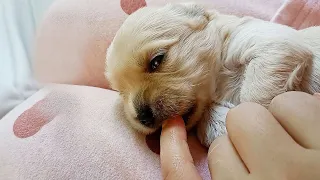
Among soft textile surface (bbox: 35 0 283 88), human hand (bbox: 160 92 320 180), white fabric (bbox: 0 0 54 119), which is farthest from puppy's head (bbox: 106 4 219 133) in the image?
→ white fabric (bbox: 0 0 54 119)

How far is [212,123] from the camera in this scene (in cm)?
133

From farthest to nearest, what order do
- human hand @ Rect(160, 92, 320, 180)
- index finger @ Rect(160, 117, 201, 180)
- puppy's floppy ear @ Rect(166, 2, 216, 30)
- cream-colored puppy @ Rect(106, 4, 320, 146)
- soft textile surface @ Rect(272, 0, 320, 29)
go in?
soft textile surface @ Rect(272, 0, 320, 29) < puppy's floppy ear @ Rect(166, 2, 216, 30) < cream-colored puppy @ Rect(106, 4, 320, 146) < index finger @ Rect(160, 117, 201, 180) < human hand @ Rect(160, 92, 320, 180)

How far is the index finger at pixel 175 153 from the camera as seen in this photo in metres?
1.08

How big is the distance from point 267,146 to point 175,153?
26 centimetres

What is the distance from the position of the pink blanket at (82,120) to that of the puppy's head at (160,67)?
0.08 meters

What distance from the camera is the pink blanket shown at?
1.25m

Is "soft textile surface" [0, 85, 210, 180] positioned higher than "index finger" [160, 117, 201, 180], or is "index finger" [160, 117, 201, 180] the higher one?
"index finger" [160, 117, 201, 180]

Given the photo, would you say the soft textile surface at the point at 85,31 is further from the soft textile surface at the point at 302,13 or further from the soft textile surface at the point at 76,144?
the soft textile surface at the point at 76,144

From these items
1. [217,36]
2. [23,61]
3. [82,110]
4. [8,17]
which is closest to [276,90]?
[217,36]

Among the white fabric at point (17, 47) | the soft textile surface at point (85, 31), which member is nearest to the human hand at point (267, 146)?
the soft textile surface at point (85, 31)

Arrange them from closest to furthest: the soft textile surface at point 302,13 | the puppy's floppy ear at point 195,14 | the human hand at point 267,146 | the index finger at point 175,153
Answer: the human hand at point 267,146, the index finger at point 175,153, the puppy's floppy ear at point 195,14, the soft textile surface at point 302,13

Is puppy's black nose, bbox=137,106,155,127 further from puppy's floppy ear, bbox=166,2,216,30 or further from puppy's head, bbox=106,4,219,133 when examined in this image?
puppy's floppy ear, bbox=166,2,216,30

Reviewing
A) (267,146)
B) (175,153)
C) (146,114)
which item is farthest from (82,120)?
(267,146)

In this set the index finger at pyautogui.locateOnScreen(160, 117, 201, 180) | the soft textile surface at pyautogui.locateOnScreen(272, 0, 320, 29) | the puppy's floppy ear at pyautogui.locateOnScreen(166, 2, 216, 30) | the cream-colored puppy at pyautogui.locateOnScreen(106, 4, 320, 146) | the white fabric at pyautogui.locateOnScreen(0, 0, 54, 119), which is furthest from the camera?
the white fabric at pyautogui.locateOnScreen(0, 0, 54, 119)
